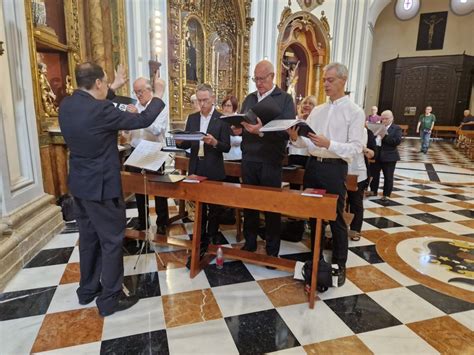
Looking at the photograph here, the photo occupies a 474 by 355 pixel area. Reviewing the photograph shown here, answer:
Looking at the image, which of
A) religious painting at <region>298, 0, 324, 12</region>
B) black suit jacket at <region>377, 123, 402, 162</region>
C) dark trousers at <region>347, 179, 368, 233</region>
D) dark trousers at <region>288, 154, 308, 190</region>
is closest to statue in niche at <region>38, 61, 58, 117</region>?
dark trousers at <region>288, 154, 308, 190</region>

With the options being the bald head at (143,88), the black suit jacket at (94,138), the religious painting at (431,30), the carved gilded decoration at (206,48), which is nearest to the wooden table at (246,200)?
the black suit jacket at (94,138)

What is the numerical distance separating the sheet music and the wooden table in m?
0.22

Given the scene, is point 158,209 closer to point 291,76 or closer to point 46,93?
point 46,93

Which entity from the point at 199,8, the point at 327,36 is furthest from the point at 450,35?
the point at 199,8

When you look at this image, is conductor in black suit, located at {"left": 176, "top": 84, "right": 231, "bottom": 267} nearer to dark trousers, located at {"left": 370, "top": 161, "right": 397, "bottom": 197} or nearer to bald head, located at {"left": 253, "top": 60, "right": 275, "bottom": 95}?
bald head, located at {"left": 253, "top": 60, "right": 275, "bottom": 95}

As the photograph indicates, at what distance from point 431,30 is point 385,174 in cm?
1482

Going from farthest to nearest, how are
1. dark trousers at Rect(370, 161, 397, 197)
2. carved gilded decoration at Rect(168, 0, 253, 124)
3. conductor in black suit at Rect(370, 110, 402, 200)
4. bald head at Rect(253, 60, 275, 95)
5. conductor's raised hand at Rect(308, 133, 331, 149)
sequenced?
carved gilded decoration at Rect(168, 0, 253, 124), dark trousers at Rect(370, 161, 397, 197), conductor in black suit at Rect(370, 110, 402, 200), bald head at Rect(253, 60, 275, 95), conductor's raised hand at Rect(308, 133, 331, 149)

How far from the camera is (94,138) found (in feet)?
5.76

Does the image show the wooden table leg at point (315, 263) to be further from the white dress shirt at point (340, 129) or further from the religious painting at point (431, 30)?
the religious painting at point (431, 30)

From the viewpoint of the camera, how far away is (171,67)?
6.05 metres

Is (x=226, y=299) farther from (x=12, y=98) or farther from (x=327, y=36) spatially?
(x=327, y=36)

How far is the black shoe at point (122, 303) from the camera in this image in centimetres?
197

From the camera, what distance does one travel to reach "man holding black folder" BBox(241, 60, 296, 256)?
8.14 ft

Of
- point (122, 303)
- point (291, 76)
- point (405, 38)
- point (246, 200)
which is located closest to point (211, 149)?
point (246, 200)
